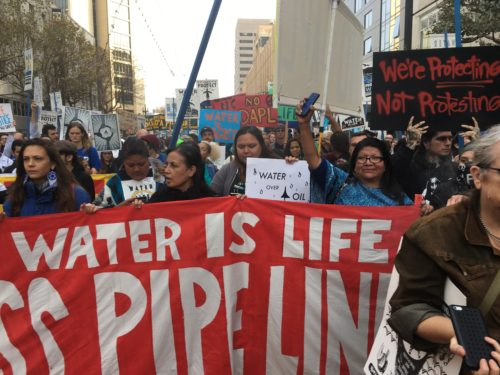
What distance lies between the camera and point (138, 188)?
11.8 feet

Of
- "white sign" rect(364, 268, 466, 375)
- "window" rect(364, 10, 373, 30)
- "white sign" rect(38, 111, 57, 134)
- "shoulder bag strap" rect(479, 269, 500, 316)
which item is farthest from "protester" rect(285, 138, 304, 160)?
"window" rect(364, 10, 373, 30)

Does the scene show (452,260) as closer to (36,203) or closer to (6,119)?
(36,203)

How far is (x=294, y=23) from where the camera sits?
345cm

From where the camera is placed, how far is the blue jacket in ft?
10.1

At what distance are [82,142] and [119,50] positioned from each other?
243 ft

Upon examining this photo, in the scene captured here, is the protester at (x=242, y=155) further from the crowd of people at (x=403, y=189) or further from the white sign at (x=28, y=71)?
the white sign at (x=28, y=71)

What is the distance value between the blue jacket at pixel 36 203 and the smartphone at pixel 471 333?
8.13ft

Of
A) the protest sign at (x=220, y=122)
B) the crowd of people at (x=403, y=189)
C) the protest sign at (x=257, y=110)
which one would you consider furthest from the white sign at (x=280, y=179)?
the protest sign at (x=257, y=110)

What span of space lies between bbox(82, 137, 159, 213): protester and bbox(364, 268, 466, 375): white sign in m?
2.13

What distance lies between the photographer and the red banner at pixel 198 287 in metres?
2.79

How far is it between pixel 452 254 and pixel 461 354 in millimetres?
315

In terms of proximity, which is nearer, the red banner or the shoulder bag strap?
the shoulder bag strap

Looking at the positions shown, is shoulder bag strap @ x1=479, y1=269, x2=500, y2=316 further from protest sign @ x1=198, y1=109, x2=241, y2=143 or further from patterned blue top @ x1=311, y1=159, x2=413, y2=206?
protest sign @ x1=198, y1=109, x2=241, y2=143

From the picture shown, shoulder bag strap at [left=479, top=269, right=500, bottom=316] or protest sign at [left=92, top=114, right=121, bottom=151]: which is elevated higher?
protest sign at [left=92, top=114, right=121, bottom=151]
